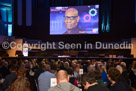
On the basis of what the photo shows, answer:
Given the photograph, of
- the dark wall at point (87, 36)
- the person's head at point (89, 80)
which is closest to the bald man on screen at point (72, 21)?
the dark wall at point (87, 36)

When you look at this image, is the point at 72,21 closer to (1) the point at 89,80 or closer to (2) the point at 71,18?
(2) the point at 71,18

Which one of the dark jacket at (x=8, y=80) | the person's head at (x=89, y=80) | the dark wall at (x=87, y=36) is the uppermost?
the dark wall at (x=87, y=36)

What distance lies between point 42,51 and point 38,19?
3339 millimetres

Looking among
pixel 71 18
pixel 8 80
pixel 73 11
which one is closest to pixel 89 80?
pixel 8 80

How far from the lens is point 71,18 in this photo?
63.3 feet

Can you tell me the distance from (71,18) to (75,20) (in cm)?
42

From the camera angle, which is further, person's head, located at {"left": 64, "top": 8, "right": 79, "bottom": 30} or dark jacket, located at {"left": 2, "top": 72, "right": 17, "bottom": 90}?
person's head, located at {"left": 64, "top": 8, "right": 79, "bottom": 30}

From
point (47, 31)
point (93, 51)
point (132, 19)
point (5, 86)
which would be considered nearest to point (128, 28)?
point (132, 19)

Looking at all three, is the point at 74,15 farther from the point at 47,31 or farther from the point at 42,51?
the point at 42,51

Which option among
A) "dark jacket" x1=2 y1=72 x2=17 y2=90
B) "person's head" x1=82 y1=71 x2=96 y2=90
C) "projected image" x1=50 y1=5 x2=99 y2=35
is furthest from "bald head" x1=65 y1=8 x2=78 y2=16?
"person's head" x1=82 y1=71 x2=96 y2=90

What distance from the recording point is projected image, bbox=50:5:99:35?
18969mm

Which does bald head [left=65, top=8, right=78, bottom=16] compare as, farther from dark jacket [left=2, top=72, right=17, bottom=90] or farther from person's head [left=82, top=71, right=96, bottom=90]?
person's head [left=82, top=71, right=96, bottom=90]

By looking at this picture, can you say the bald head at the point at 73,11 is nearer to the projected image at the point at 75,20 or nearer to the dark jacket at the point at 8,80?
the projected image at the point at 75,20

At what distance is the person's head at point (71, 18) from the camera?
756 inches
